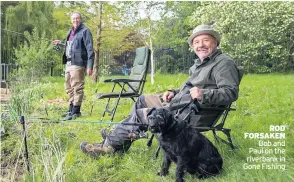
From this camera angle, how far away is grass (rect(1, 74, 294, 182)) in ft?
5.50

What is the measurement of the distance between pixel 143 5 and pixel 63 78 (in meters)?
0.93

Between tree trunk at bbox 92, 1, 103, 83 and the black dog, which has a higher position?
tree trunk at bbox 92, 1, 103, 83

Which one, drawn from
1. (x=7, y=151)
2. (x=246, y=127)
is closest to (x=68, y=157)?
(x=7, y=151)

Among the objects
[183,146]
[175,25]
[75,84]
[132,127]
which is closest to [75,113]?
[75,84]

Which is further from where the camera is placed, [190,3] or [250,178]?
[190,3]

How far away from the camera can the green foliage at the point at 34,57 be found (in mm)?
3014

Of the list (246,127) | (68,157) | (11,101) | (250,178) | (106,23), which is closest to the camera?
(68,157)

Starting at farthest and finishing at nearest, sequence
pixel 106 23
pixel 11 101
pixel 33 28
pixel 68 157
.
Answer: pixel 33 28
pixel 106 23
pixel 11 101
pixel 68 157

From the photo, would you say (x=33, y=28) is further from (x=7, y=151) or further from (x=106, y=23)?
(x=7, y=151)

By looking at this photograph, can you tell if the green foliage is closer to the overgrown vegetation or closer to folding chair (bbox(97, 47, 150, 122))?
the overgrown vegetation

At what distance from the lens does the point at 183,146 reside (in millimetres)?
1620

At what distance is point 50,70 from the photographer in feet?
10.4

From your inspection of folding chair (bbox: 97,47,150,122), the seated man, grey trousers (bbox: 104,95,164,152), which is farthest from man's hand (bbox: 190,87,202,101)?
folding chair (bbox: 97,47,150,122)

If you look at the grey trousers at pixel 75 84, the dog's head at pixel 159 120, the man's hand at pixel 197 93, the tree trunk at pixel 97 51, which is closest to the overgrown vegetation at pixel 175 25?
the tree trunk at pixel 97 51
